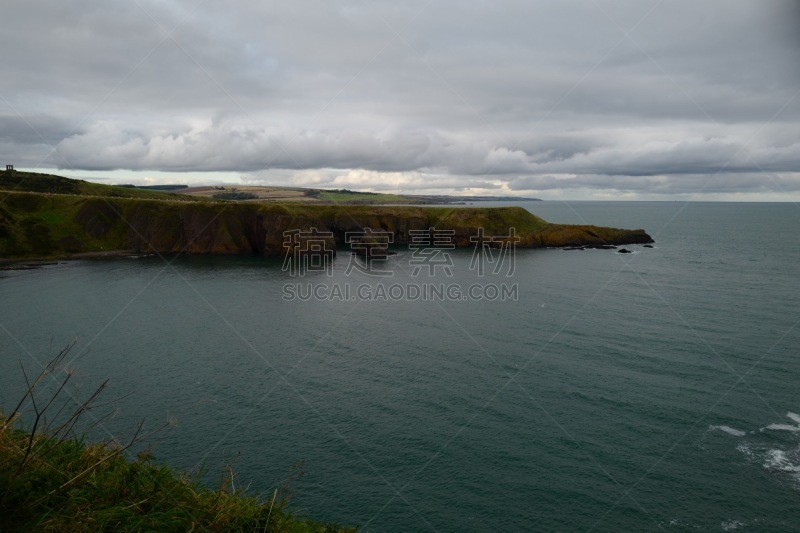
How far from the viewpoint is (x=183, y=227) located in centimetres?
12719

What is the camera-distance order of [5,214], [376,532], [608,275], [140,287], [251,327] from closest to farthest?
[376,532] < [251,327] < [140,287] < [608,275] < [5,214]

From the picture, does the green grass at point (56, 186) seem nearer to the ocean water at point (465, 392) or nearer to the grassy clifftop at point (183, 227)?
the grassy clifftop at point (183, 227)

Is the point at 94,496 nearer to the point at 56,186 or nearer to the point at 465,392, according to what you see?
the point at 465,392

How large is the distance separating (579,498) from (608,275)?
70.8 meters

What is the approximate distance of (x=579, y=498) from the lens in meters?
25.9

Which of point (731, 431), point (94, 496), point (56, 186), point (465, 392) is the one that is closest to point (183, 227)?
point (56, 186)

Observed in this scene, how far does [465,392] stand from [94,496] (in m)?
30.5

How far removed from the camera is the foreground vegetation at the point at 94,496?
9719 mm

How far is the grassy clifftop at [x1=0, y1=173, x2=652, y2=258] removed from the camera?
4503 inches

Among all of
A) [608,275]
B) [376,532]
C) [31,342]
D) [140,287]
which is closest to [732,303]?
[608,275]

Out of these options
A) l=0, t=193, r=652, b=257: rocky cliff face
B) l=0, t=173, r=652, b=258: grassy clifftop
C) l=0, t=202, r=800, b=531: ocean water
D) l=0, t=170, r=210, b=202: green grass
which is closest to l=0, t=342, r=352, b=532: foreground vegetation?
l=0, t=202, r=800, b=531: ocean water

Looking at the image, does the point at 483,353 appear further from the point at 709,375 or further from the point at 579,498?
the point at 579,498

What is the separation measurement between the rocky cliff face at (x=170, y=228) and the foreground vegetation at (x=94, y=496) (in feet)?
368

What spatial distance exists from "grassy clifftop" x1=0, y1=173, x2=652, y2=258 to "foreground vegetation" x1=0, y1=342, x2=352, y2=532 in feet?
370
